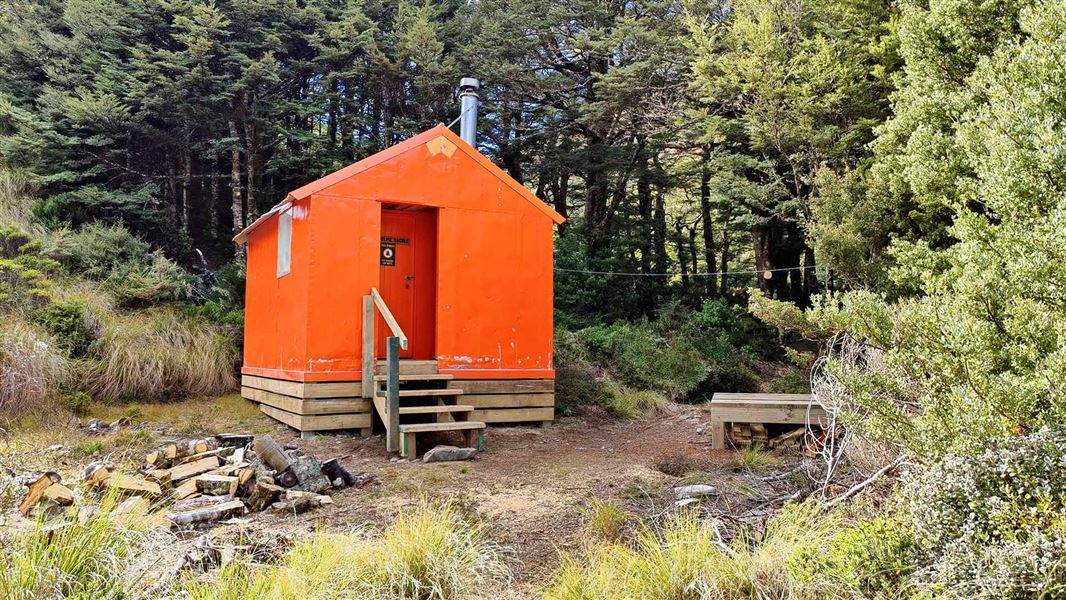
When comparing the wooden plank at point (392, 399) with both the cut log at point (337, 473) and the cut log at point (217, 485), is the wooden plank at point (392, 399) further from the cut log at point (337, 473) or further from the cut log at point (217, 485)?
the cut log at point (217, 485)

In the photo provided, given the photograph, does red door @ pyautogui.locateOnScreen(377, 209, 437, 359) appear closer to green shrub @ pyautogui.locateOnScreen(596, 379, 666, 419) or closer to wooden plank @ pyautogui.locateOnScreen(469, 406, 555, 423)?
wooden plank @ pyautogui.locateOnScreen(469, 406, 555, 423)

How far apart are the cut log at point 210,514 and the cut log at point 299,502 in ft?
0.78

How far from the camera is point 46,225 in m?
11.8

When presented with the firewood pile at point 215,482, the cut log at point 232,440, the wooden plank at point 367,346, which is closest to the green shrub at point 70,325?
the cut log at point 232,440

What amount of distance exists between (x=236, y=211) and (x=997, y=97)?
13397 mm

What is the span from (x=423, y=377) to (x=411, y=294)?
1.47m

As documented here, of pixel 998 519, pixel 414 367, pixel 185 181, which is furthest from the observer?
pixel 185 181

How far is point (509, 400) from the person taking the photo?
7910mm

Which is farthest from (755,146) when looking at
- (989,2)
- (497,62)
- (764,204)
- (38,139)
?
(38,139)

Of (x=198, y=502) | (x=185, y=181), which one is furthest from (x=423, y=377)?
(x=185, y=181)

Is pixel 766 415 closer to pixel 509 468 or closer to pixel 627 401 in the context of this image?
pixel 509 468

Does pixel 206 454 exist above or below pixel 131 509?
below

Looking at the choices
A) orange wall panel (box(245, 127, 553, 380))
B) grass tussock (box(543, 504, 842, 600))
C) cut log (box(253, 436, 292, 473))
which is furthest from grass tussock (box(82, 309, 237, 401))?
grass tussock (box(543, 504, 842, 600))

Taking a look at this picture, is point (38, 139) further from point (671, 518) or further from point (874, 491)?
point (874, 491)
